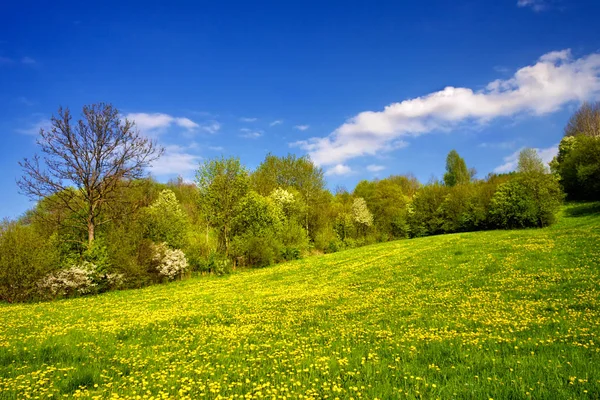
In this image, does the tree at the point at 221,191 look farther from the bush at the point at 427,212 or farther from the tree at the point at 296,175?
the bush at the point at 427,212

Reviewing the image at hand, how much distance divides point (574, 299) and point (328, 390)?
13.3 meters

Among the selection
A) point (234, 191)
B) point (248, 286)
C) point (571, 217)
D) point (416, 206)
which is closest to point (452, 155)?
point (416, 206)

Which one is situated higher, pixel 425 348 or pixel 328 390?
pixel 328 390

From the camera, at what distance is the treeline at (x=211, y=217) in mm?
29656

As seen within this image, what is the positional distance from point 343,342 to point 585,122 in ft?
383

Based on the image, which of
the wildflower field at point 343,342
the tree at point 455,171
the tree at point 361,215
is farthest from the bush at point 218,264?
the tree at point 455,171

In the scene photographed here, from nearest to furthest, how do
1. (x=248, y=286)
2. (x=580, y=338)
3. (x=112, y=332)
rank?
(x=580, y=338) → (x=112, y=332) → (x=248, y=286)

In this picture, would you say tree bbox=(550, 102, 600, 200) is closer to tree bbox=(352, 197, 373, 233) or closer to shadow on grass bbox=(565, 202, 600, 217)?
shadow on grass bbox=(565, 202, 600, 217)

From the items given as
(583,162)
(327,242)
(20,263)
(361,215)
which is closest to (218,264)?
(20,263)

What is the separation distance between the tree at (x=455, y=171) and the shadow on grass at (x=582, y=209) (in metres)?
37.2

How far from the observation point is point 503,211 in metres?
56.3

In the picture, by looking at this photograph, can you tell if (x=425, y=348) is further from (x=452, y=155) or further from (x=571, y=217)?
(x=452, y=155)

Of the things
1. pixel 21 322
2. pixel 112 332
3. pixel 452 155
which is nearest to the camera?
pixel 112 332

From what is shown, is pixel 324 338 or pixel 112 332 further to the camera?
pixel 112 332
